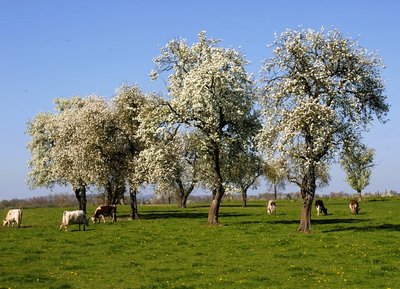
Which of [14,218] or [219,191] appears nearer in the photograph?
[219,191]

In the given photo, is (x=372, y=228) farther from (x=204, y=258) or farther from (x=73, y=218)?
(x=73, y=218)

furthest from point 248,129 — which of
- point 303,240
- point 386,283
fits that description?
point 386,283

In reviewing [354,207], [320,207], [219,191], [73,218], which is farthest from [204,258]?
[354,207]

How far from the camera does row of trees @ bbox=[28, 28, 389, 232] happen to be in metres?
40.8

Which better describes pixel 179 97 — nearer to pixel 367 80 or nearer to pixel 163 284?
pixel 367 80

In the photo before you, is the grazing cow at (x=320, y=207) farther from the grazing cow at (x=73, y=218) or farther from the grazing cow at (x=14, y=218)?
the grazing cow at (x=14, y=218)

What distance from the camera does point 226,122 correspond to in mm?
50469

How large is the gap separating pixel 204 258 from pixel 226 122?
22966 millimetres

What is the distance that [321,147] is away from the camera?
39969mm

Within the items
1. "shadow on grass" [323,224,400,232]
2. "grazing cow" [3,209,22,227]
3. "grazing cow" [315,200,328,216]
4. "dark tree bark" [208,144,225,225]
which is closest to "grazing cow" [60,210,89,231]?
"grazing cow" [3,209,22,227]

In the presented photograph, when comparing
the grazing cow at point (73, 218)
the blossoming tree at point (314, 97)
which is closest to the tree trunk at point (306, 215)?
the blossoming tree at point (314, 97)

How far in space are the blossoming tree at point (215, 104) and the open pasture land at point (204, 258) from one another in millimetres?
8669

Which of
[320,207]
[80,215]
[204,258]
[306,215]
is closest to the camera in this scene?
[204,258]

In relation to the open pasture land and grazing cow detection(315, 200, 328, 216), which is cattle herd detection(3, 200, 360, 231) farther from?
the open pasture land
